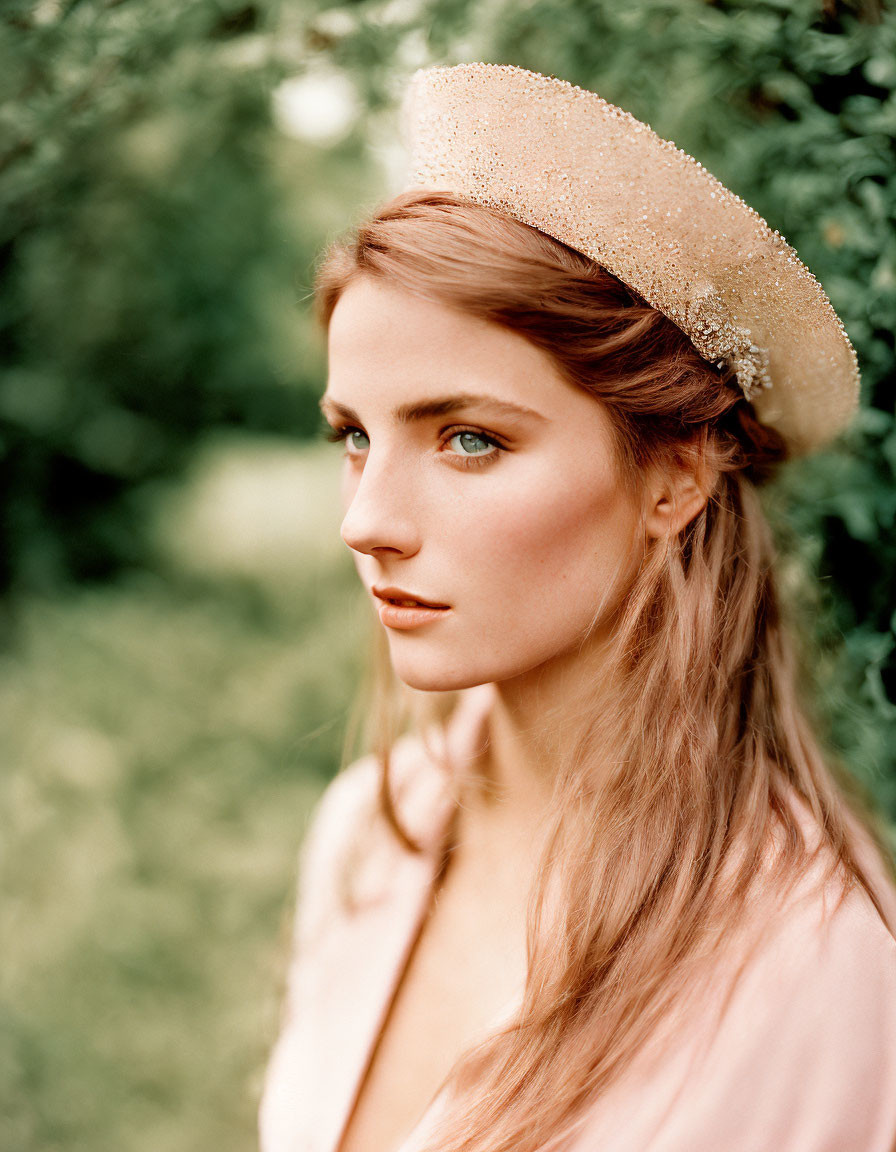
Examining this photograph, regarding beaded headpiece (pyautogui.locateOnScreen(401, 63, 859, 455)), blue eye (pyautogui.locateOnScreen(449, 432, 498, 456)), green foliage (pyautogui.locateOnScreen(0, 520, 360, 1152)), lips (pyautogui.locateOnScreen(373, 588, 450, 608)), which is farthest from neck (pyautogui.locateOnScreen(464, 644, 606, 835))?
green foliage (pyautogui.locateOnScreen(0, 520, 360, 1152))

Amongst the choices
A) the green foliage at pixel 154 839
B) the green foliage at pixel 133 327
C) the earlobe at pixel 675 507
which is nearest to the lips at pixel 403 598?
the earlobe at pixel 675 507

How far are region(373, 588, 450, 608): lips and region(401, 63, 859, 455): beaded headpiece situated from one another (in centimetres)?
52

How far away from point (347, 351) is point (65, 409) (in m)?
3.37

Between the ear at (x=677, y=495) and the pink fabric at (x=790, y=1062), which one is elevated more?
the ear at (x=677, y=495)

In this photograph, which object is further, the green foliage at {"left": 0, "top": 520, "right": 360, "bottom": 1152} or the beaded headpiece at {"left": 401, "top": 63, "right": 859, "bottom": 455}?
the green foliage at {"left": 0, "top": 520, "right": 360, "bottom": 1152}

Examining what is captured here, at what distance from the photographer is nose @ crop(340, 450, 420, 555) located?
4.28 ft

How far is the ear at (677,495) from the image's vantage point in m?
1.41

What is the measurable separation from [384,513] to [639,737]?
50cm

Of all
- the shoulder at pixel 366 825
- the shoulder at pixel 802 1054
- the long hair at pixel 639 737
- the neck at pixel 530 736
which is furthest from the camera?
the shoulder at pixel 366 825

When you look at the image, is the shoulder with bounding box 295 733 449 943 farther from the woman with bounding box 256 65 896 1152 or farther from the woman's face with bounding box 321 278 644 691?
the woman's face with bounding box 321 278 644 691

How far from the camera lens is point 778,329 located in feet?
4.59

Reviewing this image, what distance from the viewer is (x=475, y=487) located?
1300mm

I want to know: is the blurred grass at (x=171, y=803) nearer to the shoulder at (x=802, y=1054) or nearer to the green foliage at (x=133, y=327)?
the green foliage at (x=133, y=327)

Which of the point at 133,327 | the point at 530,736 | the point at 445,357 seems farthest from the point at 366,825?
the point at 133,327
